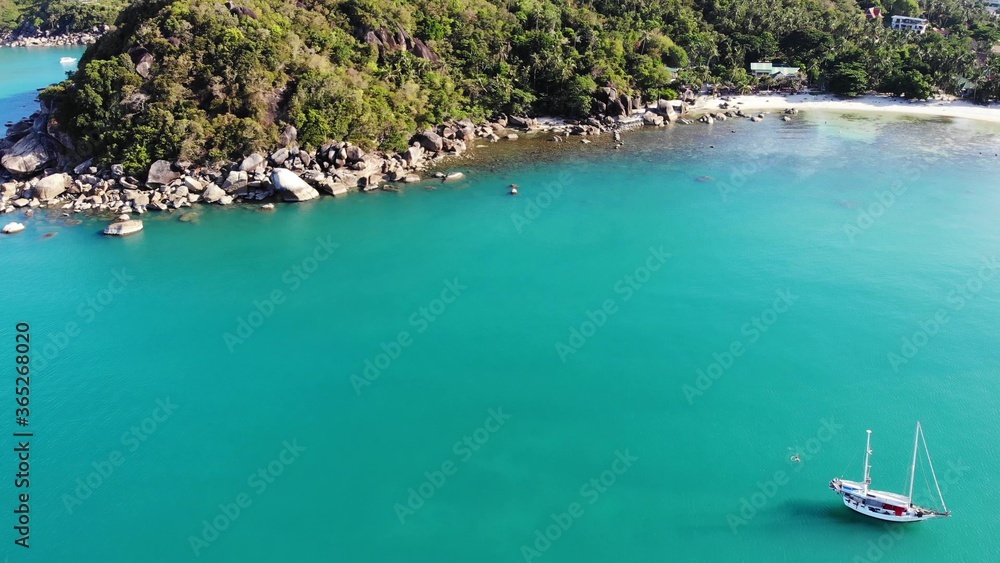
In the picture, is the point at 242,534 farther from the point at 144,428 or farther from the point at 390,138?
the point at 390,138

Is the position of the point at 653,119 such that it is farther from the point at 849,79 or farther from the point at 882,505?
the point at 882,505

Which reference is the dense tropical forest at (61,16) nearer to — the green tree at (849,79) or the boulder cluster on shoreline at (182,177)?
the boulder cluster on shoreline at (182,177)

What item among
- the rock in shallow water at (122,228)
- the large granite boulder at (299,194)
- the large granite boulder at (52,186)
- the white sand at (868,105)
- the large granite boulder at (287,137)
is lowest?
the rock in shallow water at (122,228)

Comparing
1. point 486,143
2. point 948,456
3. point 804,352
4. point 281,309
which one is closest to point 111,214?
point 281,309

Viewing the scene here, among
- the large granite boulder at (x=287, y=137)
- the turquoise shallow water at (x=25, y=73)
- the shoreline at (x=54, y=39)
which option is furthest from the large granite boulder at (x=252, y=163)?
the shoreline at (x=54, y=39)

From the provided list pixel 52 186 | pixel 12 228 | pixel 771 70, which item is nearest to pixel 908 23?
pixel 771 70

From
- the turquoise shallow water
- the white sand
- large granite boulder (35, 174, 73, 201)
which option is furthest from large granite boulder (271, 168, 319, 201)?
the white sand
